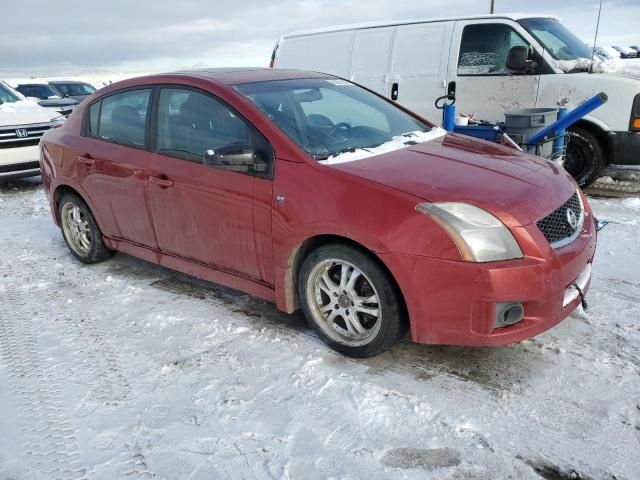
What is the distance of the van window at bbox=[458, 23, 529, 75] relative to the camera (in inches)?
268

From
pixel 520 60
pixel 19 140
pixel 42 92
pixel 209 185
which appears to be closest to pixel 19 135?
pixel 19 140

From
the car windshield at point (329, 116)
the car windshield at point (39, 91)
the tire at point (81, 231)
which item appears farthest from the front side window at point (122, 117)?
the car windshield at point (39, 91)

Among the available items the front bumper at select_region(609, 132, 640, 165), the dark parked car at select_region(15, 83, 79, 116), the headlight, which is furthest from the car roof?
the dark parked car at select_region(15, 83, 79, 116)

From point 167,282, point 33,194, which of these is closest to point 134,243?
point 167,282

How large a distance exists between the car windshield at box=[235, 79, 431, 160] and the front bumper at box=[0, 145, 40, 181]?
223 inches

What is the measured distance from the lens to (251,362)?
3.15 meters

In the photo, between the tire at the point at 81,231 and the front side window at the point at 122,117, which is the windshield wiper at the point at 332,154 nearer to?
the front side window at the point at 122,117

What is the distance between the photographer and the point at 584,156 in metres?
6.60

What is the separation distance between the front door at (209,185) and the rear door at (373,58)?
14.6 feet

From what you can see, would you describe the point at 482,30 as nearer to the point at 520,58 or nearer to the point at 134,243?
the point at 520,58

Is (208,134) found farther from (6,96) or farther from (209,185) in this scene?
(6,96)

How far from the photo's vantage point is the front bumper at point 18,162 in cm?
799

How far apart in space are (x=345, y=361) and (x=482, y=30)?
5386 mm

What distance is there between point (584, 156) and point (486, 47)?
182cm
